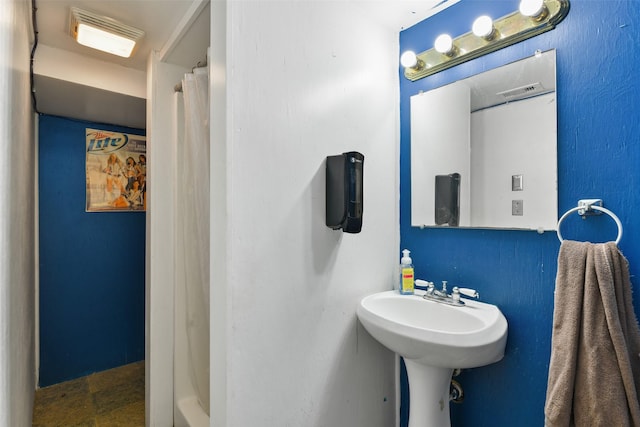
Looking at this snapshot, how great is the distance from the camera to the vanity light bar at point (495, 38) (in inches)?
44.3

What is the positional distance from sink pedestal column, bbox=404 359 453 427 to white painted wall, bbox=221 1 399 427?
0.24m

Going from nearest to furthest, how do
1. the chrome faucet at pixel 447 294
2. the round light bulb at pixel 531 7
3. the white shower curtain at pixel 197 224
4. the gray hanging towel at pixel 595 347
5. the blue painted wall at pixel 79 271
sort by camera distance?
1. the gray hanging towel at pixel 595 347
2. the round light bulb at pixel 531 7
3. the chrome faucet at pixel 447 294
4. the white shower curtain at pixel 197 224
5. the blue painted wall at pixel 79 271

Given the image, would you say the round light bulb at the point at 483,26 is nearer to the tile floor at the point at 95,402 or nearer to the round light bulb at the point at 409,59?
the round light bulb at the point at 409,59

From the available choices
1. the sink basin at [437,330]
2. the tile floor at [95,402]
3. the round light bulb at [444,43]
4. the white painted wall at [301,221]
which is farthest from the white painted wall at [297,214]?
the tile floor at [95,402]

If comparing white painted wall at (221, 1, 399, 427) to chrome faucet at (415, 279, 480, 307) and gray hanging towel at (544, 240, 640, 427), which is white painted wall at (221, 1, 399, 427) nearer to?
chrome faucet at (415, 279, 480, 307)

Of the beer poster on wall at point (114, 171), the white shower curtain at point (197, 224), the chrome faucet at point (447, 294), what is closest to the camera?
the chrome faucet at point (447, 294)

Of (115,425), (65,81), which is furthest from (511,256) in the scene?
(65,81)

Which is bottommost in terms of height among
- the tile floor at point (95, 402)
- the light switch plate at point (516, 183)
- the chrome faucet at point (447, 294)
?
the tile floor at point (95, 402)

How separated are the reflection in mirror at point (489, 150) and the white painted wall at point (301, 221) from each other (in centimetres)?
20

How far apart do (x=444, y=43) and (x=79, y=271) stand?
2.93 meters

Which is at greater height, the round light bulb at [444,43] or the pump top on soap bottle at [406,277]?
the round light bulb at [444,43]

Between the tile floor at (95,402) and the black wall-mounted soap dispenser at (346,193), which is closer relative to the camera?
the black wall-mounted soap dispenser at (346,193)

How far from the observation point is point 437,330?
3.68 ft

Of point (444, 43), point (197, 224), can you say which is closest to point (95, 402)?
point (197, 224)
